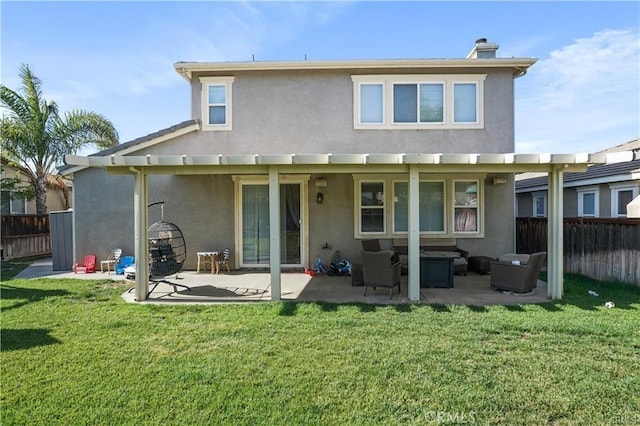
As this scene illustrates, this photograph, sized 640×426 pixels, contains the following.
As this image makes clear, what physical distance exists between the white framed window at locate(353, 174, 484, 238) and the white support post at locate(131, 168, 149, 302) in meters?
5.61

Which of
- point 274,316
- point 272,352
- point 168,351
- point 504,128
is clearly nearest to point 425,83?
point 504,128

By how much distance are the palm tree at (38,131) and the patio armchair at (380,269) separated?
1461 centimetres

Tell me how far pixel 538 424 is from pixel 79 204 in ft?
38.1

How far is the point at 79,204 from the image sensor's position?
1025 centimetres

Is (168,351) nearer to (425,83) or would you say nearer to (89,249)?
(89,249)

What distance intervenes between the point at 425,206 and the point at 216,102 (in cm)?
685

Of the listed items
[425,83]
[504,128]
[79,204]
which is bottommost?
[79,204]

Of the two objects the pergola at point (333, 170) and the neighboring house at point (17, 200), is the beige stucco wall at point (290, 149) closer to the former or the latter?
the pergola at point (333, 170)

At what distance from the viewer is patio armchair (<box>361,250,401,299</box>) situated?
696cm

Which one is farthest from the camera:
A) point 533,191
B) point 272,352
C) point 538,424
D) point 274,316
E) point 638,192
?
point 533,191

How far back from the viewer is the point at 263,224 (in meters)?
10.5

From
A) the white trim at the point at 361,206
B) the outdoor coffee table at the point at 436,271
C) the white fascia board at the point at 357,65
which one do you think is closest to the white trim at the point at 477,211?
the white trim at the point at 361,206

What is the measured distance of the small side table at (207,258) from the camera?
9.88 meters

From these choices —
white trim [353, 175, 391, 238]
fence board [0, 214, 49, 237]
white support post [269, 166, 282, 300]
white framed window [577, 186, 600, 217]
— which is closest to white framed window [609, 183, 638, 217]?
white framed window [577, 186, 600, 217]
